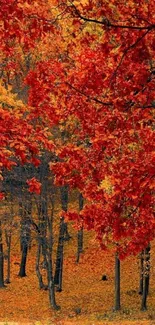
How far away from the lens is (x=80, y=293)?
3130 centimetres

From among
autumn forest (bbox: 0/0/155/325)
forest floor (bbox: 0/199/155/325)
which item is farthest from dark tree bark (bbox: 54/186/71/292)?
autumn forest (bbox: 0/0/155/325)

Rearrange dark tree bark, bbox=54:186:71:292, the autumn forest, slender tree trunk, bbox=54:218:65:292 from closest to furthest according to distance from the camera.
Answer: the autumn forest < dark tree bark, bbox=54:186:71:292 < slender tree trunk, bbox=54:218:65:292

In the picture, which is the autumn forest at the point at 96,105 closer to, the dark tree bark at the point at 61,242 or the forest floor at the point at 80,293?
the forest floor at the point at 80,293

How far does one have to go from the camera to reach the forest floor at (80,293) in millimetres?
25969

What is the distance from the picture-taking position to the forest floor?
85.2ft

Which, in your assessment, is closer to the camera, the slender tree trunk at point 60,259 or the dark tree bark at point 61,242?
the dark tree bark at point 61,242

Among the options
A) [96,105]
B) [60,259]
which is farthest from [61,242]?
[96,105]

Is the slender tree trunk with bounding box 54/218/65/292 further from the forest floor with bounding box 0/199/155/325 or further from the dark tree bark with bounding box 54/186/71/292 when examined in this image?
the forest floor with bounding box 0/199/155/325

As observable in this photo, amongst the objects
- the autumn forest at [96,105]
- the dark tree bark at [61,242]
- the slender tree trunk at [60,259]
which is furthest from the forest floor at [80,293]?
the autumn forest at [96,105]

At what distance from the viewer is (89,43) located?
908 centimetres

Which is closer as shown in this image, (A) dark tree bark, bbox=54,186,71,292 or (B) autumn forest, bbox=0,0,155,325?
(B) autumn forest, bbox=0,0,155,325

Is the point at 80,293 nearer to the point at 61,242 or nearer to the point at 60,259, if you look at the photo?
the point at 60,259

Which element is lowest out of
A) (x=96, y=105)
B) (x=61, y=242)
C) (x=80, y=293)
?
(x=80, y=293)

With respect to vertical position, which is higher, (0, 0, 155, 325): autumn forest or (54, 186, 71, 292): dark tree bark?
(0, 0, 155, 325): autumn forest
